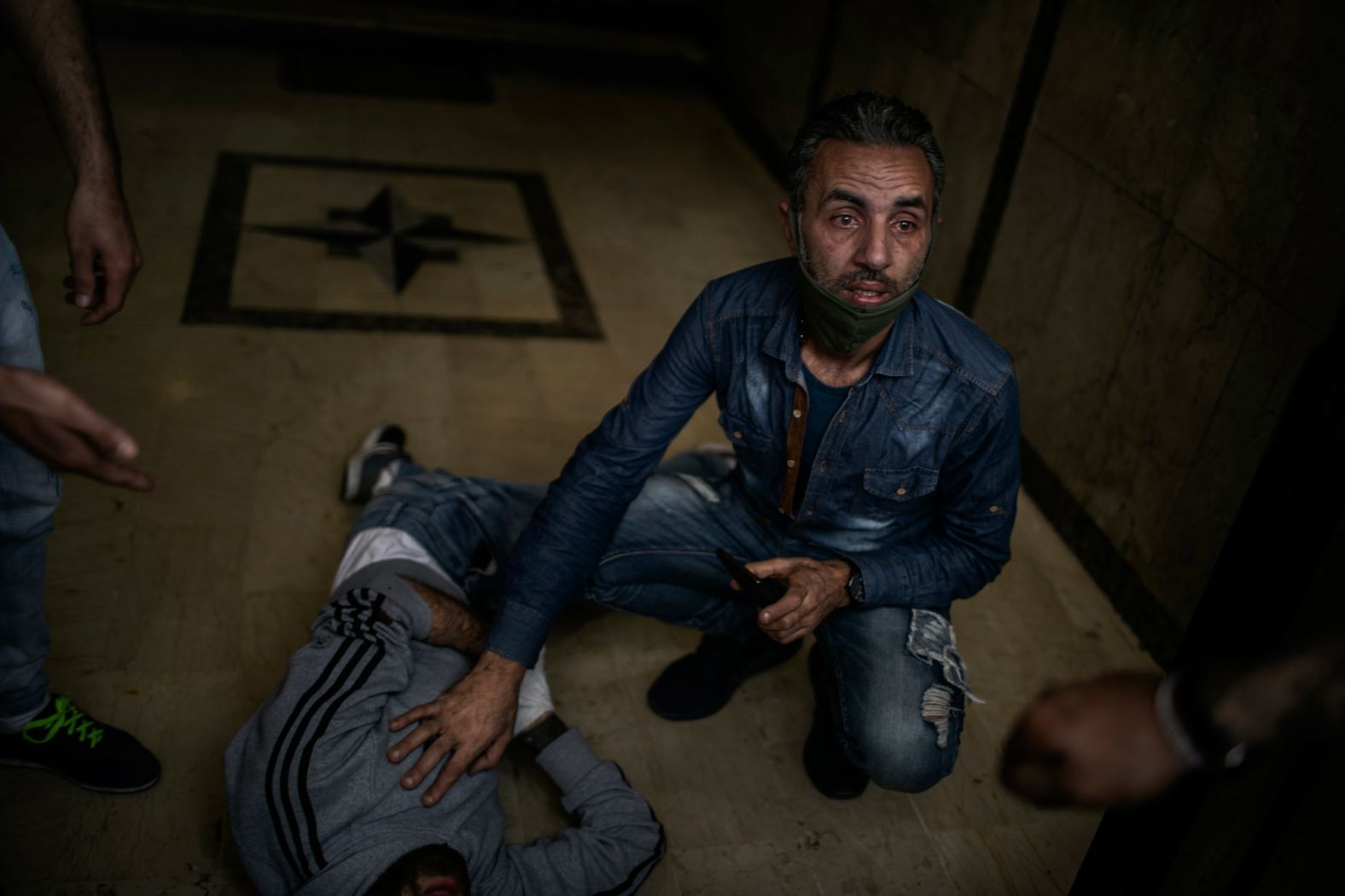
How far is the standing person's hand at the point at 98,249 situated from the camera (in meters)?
1.75

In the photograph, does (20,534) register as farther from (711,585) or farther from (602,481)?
(711,585)

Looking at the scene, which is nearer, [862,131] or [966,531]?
[862,131]

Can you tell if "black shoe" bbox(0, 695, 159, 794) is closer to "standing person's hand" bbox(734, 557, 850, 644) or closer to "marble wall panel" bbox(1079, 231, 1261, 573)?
"standing person's hand" bbox(734, 557, 850, 644)

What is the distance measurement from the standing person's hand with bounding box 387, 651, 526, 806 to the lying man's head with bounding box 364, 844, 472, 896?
102 millimetres

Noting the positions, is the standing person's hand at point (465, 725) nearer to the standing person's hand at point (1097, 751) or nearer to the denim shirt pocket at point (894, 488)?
the denim shirt pocket at point (894, 488)

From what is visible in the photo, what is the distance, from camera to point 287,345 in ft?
11.4

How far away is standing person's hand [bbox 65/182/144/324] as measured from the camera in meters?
1.75

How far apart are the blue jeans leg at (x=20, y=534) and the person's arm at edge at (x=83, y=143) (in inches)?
4.1

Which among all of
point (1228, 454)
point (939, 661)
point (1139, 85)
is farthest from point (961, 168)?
point (939, 661)

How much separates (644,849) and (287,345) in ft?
7.25

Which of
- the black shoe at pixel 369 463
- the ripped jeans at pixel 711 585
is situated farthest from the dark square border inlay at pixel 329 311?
the ripped jeans at pixel 711 585

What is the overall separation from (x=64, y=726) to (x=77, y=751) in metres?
0.05

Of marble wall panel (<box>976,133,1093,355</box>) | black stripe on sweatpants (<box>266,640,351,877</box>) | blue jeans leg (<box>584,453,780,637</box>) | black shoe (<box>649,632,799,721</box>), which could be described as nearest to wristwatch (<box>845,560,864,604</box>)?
blue jeans leg (<box>584,453,780,637</box>)

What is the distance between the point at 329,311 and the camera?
370 cm
